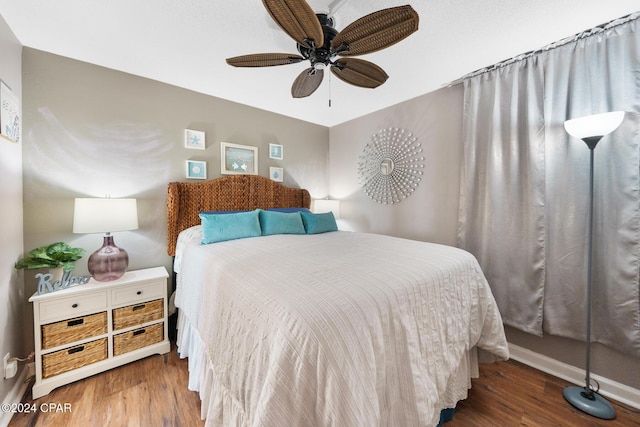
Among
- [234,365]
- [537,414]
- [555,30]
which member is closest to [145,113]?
[234,365]

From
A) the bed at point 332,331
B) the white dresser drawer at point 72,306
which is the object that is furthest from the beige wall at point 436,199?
the white dresser drawer at point 72,306

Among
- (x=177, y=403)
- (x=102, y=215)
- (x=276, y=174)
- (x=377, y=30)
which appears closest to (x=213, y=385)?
(x=177, y=403)

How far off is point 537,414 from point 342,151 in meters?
3.30

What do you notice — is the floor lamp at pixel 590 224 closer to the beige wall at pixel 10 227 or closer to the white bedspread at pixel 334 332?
the white bedspread at pixel 334 332

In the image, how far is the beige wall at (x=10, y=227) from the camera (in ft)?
4.88

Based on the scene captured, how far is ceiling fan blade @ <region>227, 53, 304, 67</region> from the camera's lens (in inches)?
56.7

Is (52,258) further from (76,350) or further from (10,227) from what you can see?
(76,350)

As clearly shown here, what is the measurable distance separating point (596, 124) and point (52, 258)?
362 centimetres

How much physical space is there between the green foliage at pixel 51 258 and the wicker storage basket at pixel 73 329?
1.22 ft

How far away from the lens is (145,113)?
2.32 meters

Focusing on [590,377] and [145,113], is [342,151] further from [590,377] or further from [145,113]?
[590,377]

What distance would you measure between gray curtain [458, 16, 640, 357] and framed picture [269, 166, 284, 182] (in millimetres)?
2174

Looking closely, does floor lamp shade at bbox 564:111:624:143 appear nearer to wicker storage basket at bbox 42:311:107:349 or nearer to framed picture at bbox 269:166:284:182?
framed picture at bbox 269:166:284:182

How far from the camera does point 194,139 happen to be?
2.60 meters
